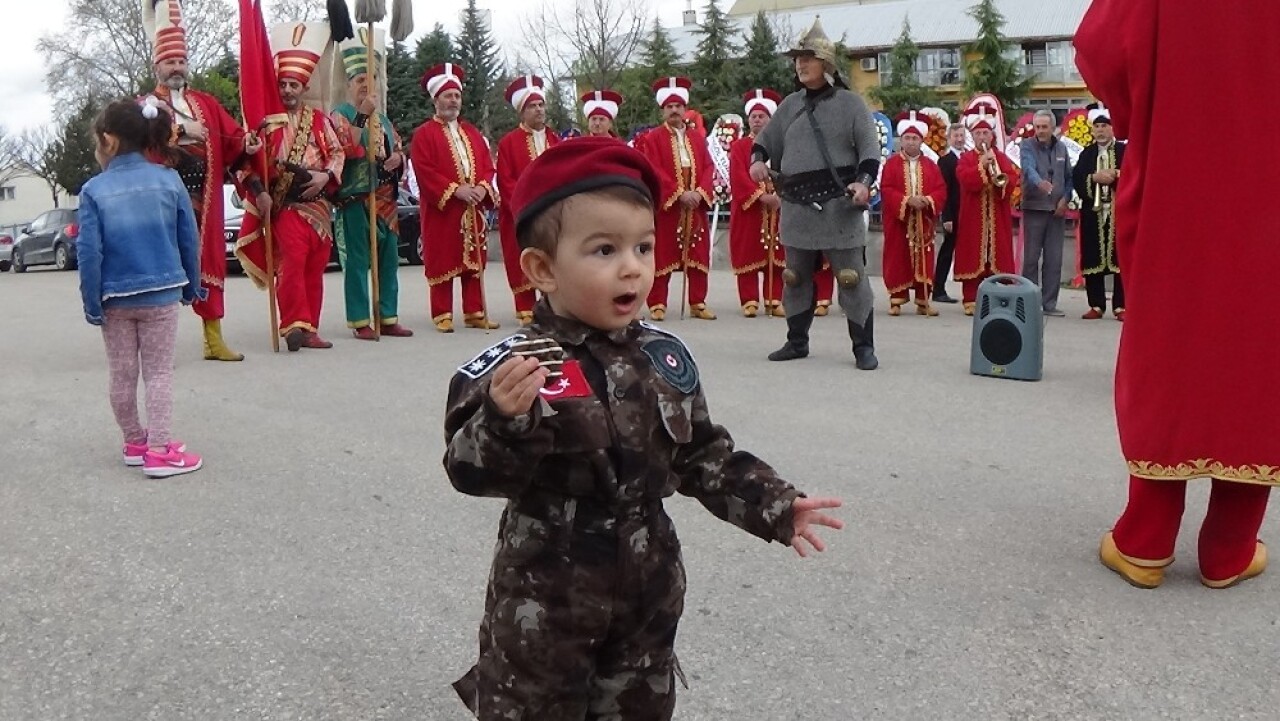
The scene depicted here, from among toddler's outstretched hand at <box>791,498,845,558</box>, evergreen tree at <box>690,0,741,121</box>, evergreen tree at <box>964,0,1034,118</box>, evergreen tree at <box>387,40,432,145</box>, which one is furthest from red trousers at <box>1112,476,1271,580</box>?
evergreen tree at <box>964,0,1034,118</box>

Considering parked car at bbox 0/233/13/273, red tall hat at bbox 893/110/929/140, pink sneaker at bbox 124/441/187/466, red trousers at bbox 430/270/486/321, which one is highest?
red tall hat at bbox 893/110/929/140

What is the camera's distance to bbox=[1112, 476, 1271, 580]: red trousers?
3.58 metres

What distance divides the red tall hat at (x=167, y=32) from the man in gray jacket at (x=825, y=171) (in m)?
3.85

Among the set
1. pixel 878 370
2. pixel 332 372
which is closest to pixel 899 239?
pixel 878 370

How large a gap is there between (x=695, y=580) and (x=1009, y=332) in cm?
424

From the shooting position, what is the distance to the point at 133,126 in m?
5.09

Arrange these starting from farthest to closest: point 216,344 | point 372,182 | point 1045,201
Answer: point 1045,201
point 372,182
point 216,344

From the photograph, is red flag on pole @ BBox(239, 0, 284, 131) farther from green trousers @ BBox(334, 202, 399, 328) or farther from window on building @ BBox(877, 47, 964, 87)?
window on building @ BBox(877, 47, 964, 87)

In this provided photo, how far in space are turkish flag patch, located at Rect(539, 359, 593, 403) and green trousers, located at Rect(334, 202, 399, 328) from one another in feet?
26.1

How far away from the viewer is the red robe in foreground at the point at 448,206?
1005 cm

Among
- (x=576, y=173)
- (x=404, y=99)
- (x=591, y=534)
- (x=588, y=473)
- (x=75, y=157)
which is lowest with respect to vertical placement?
(x=591, y=534)

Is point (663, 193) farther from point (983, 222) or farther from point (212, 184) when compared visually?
point (983, 222)

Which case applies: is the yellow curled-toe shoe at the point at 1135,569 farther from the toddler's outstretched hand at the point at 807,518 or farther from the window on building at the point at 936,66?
the window on building at the point at 936,66

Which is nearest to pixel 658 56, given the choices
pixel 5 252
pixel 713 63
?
pixel 713 63
